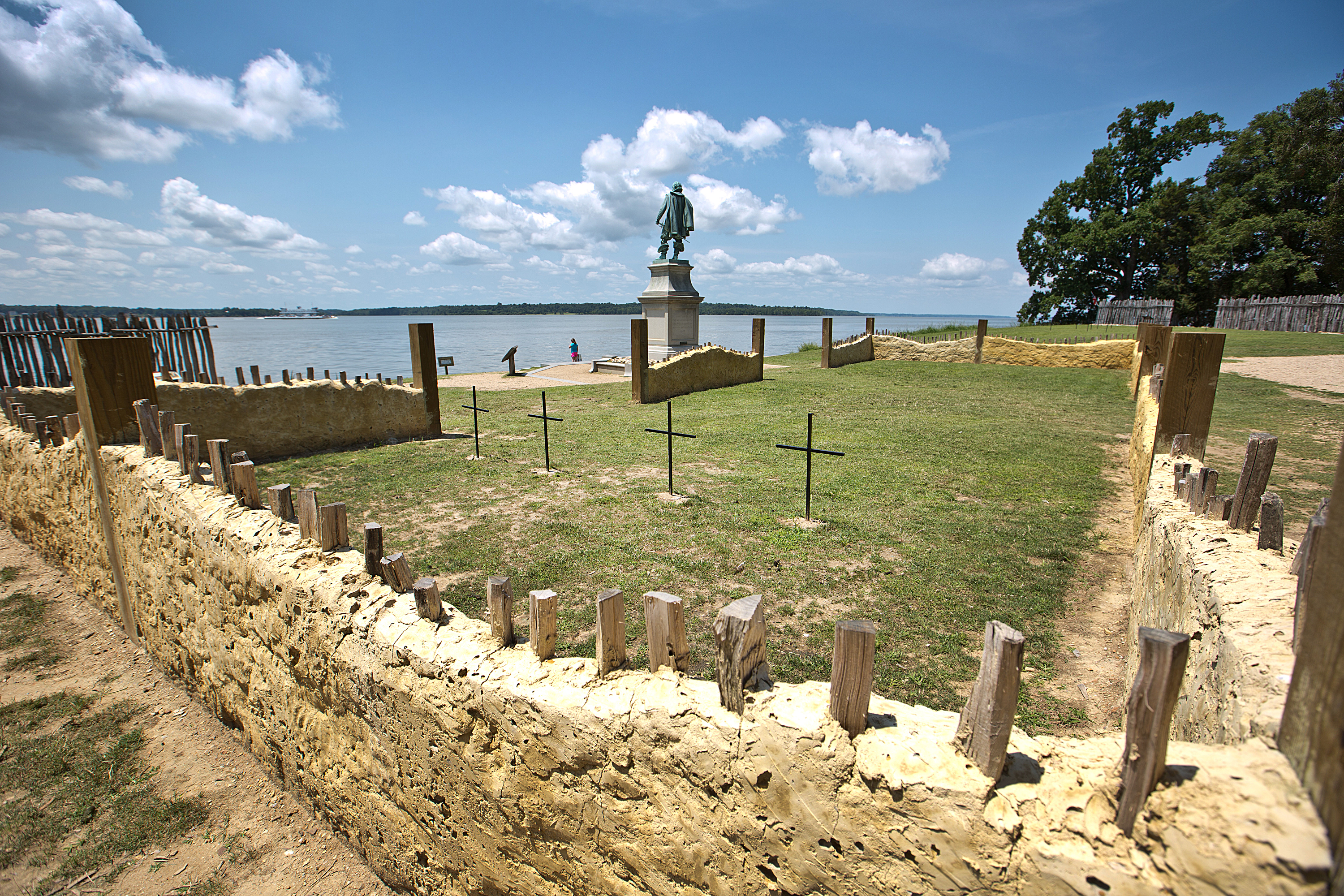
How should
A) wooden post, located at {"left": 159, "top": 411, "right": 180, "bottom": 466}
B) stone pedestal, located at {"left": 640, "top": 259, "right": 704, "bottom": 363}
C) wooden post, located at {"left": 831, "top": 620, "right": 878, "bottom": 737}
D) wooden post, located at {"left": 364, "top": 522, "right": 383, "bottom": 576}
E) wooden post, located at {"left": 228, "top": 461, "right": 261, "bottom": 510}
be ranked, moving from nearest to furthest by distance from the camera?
wooden post, located at {"left": 831, "top": 620, "right": 878, "bottom": 737}
wooden post, located at {"left": 364, "top": 522, "right": 383, "bottom": 576}
wooden post, located at {"left": 228, "top": 461, "right": 261, "bottom": 510}
wooden post, located at {"left": 159, "top": 411, "right": 180, "bottom": 466}
stone pedestal, located at {"left": 640, "top": 259, "right": 704, "bottom": 363}

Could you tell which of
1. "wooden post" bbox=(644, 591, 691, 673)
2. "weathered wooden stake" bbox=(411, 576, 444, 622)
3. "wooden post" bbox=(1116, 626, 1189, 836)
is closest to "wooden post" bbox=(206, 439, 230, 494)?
"weathered wooden stake" bbox=(411, 576, 444, 622)

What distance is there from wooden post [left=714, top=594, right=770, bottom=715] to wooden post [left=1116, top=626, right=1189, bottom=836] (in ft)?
3.44

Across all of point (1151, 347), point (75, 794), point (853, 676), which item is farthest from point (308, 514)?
point (1151, 347)

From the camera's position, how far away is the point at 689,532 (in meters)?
6.74

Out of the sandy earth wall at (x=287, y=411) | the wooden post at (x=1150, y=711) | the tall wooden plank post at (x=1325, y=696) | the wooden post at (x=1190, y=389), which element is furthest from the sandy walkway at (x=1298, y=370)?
the sandy earth wall at (x=287, y=411)

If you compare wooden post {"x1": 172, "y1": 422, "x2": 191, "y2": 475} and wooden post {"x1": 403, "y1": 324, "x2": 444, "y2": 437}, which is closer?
wooden post {"x1": 172, "y1": 422, "x2": 191, "y2": 475}

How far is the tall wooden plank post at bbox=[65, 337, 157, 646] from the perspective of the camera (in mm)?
5281

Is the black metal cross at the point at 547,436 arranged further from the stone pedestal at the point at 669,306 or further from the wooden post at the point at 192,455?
the stone pedestal at the point at 669,306

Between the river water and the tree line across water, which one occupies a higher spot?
the tree line across water

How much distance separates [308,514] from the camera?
356 cm

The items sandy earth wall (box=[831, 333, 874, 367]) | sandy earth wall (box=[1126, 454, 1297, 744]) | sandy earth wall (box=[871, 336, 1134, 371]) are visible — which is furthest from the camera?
sandy earth wall (box=[831, 333, 874, 367])

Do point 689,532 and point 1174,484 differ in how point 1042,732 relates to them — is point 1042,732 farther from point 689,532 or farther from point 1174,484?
point 689,532

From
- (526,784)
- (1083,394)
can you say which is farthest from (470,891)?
(1083,394)

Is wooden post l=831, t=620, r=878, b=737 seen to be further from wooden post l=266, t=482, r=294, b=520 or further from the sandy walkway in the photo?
the sandy walkway
